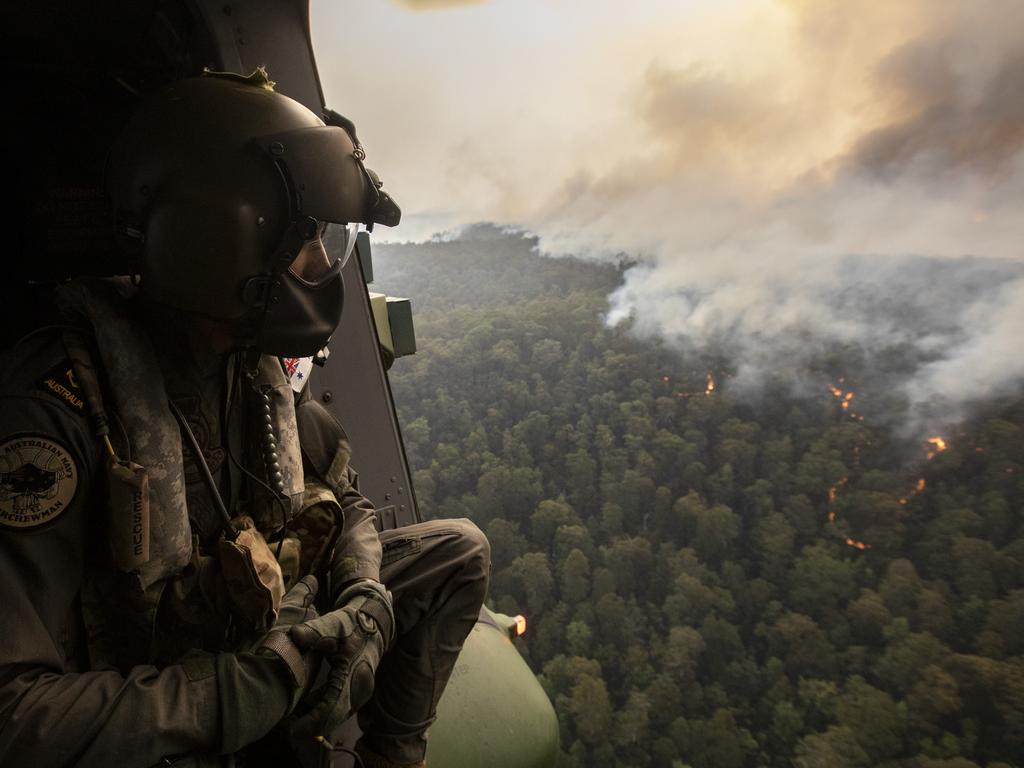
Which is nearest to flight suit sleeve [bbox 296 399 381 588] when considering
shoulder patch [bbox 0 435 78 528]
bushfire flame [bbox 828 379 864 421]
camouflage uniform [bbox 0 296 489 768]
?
camouflage uniform [bbox 0 296 489 768]

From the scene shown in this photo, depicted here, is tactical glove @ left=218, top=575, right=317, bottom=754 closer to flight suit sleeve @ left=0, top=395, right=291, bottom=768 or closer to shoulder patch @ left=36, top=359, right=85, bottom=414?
flight suit sleeve @ left=0, top=395, right=291, bottom=768

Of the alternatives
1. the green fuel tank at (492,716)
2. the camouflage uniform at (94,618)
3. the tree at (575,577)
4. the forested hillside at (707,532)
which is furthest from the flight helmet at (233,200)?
the tree at (575,577)

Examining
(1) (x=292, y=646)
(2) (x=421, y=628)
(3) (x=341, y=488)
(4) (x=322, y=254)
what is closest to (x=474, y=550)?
(2) (x=421, y=628)

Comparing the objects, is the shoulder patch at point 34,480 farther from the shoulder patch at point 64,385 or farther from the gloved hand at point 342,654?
the gloved hand at point 342,654

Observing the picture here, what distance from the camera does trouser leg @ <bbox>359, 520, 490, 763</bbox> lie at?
58.8 inches

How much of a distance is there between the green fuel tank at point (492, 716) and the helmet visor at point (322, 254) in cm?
165

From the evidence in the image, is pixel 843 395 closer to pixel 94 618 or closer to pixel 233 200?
pixel 233 200

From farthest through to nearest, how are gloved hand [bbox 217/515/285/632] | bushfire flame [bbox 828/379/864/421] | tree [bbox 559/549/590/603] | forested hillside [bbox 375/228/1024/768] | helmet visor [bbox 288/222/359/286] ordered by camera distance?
tree [bbox 559/549/590/603] < bushfire flame [bbox 828/379/864/421] < forested hillside [bbox 375/228/1024/768] < helmet visor [bbox 288/222/359/286] < gloved hand [bbox 217/515/285/632]

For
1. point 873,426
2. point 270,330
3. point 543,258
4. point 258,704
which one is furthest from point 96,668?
point 543,258

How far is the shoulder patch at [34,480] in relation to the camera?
2.82ft

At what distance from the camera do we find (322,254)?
1275 mm

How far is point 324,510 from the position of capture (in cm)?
140

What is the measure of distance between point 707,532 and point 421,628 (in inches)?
451

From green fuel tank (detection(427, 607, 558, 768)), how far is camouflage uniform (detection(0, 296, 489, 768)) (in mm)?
965
